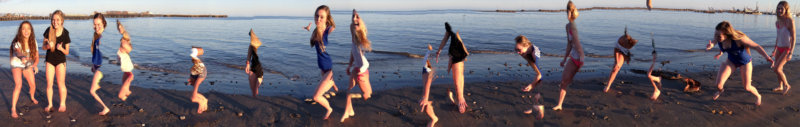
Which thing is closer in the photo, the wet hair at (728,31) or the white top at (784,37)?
the wet hair at (728,31)

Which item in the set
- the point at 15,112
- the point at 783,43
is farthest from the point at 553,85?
the point at 15,112

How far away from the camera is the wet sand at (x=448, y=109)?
741 centimetres

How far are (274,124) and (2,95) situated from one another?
21.1 ft

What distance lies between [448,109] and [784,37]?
642cm

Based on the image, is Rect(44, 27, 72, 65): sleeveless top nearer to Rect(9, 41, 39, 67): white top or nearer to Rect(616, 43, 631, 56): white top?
Rect(9, 41, 39, 67): white top

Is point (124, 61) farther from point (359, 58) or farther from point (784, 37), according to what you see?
point (784, 37)

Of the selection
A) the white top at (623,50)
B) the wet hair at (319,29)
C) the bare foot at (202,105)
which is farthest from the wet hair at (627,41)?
the bare foot at (202,105)

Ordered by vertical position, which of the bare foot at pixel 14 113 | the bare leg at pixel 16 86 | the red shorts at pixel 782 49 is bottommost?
the bare foot at pixel 14 113

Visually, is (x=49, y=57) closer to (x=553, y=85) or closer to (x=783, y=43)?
(x=553, y=85)

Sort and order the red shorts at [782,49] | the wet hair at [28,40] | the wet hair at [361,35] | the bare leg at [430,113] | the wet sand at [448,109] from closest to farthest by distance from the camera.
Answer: the wet hair at [361,35] < the bare leg at [430,113] < the wet hair at [28,40] < the wet sand at [448,109] < the red shorts at [782,49]

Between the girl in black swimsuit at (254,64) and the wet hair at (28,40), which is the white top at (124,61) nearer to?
the wet hair at (28,40)

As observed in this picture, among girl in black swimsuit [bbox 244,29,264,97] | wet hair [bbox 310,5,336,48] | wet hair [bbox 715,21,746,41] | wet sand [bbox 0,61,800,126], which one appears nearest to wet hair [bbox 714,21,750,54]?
wet hair [bbox 715,21,746,41]

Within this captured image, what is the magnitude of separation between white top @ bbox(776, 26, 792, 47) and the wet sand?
1079 millimetres

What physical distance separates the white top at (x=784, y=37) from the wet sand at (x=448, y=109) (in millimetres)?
1079
